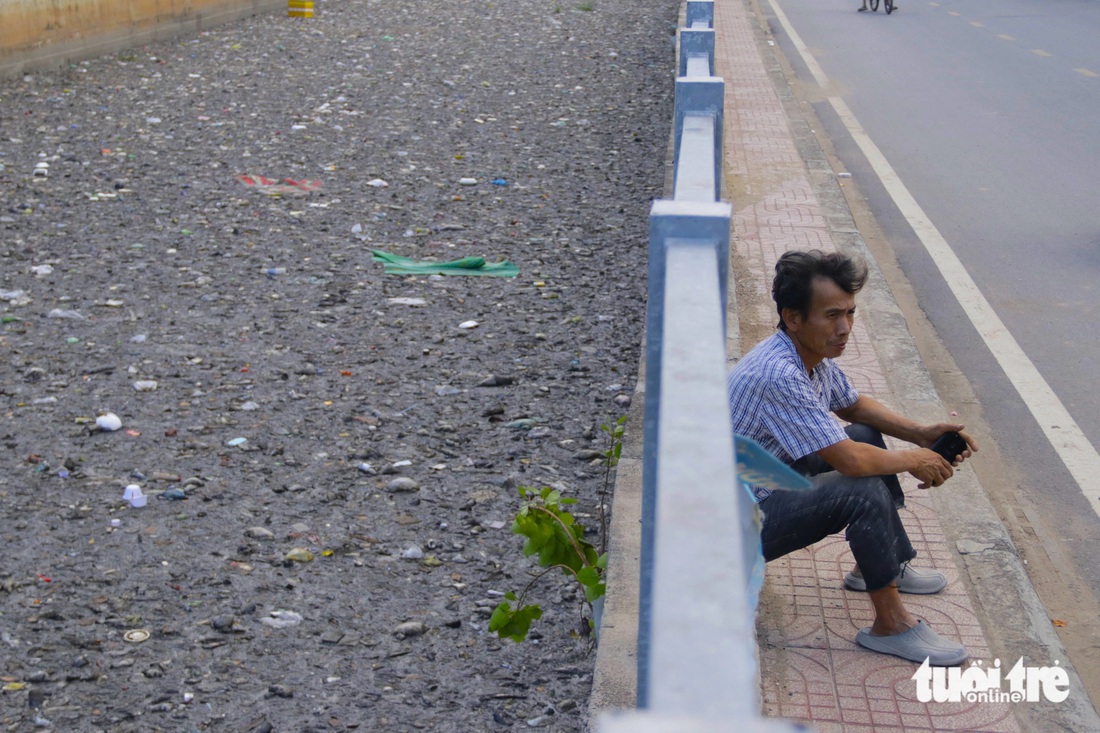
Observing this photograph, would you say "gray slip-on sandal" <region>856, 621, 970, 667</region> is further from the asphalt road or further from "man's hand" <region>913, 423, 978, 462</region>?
the asphalt road

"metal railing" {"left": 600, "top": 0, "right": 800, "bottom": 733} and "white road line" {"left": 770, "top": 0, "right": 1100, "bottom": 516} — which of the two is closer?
"metal railing" {"left": 600, "top": 0, "right": 800, "bottom": 733}

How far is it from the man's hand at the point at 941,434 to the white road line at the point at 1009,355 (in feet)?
4.15

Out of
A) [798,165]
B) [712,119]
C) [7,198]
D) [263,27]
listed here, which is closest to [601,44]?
[263,27]

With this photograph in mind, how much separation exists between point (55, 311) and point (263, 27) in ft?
33.4


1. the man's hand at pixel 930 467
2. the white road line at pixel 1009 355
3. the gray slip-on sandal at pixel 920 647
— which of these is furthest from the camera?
the white road line at pixel 1009 355

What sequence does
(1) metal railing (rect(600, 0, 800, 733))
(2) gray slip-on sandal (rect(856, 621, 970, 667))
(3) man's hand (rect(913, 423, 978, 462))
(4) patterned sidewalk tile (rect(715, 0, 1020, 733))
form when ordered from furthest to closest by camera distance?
(3) man's hand (rect(913, 423, 978, 462))
(2) gray slip-on sandal (rect(856, 621, 970, 667))
(4) patterned sidewalk tile (rect(715, 0, 1020, 733))
(1) metal railing (rect(600, 0, 800, 733))

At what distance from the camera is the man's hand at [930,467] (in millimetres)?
3109

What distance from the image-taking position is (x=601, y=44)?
14594mm

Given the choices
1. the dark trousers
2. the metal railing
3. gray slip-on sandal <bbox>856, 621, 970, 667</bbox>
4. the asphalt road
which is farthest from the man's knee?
the metal railing

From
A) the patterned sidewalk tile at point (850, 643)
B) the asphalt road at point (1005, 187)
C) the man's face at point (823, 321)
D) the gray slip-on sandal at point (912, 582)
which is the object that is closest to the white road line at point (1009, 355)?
the asphalt road at point (1005, 187)

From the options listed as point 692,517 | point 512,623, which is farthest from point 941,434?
point 692,517

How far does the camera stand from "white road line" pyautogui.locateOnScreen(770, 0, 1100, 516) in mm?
4570

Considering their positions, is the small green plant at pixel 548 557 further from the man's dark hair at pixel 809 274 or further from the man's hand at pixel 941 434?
the man's hand at pixel 941 434

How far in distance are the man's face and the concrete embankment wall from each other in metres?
9.82
